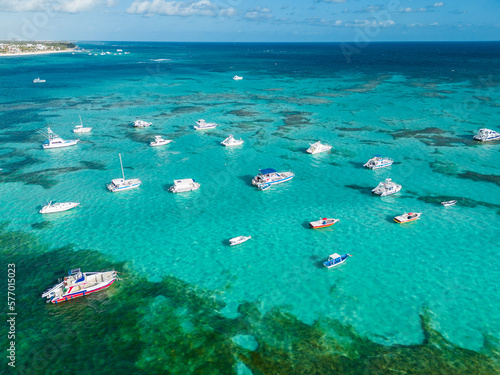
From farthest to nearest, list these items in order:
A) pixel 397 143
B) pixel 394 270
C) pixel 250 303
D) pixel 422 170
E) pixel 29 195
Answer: pixel 397 143, pixel 422 170, pixel 29 195, pixel 394 270, pixel 250 303

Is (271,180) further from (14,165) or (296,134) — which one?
(14,165)

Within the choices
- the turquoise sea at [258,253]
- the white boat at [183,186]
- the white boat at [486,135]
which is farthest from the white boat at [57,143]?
the white boat at [486,135]

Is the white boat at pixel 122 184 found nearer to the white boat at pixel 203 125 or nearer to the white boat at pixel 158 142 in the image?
the white boat at pixel 158 142

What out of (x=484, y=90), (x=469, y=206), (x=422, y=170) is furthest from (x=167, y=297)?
(x=484, y=90)

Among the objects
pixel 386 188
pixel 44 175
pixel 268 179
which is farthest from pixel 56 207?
pixel 386 188

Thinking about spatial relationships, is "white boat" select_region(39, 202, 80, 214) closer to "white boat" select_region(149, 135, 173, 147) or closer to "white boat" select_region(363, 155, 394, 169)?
"white boat" select_region(149, 135, 173, 147)

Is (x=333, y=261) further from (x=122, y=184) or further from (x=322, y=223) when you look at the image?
(x=122, y=184)

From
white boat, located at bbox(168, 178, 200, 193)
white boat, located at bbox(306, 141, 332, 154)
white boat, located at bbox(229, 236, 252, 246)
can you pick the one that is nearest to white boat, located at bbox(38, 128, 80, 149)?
white boat, located at bbox(168, 178, 200, 193)
